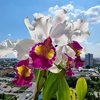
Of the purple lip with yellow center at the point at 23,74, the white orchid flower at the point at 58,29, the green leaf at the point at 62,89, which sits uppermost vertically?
the white orchid flower at the point at 58,29

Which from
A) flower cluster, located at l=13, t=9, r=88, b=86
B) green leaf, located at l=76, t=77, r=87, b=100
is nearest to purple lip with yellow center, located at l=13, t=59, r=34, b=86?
flower cluster, located at l=13, t=9, r=88, b=86

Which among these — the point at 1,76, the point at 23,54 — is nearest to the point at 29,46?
the point at 23,54

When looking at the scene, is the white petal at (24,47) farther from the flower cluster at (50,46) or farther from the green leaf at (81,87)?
the green leaf at (81,87)

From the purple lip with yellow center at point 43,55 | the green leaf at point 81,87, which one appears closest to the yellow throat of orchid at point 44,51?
the purple lip with yellow center at point 43,55

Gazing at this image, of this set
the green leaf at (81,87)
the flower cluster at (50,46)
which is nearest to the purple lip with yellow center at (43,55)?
the flower cluster at (50,46)

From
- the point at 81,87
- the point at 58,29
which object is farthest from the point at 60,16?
the point at 81,87

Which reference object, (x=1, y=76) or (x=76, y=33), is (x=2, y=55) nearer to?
(x=76, y=33)

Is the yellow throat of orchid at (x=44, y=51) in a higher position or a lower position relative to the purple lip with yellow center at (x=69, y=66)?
higher
